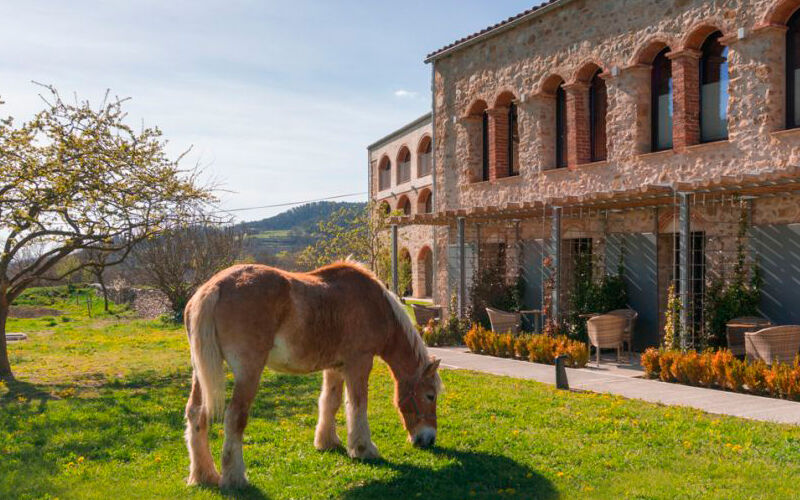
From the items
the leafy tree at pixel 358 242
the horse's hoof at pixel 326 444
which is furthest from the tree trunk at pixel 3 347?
the leafy tree at pixel 358 242

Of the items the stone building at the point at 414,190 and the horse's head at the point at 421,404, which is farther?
the stone building at the point at 414,190

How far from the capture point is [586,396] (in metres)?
8.55

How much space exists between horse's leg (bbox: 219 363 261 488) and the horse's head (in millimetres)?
1615

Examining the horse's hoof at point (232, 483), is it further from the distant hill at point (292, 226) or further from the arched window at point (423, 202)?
the distant hill at point (292, 226)

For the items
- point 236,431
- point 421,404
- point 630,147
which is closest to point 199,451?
point 236,431

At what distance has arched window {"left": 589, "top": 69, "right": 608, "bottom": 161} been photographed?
1429cm

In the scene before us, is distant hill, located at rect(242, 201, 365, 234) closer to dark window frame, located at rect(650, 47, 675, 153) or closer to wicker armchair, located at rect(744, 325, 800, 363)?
dark window frame, located at rect(650, 47, 675, 153)

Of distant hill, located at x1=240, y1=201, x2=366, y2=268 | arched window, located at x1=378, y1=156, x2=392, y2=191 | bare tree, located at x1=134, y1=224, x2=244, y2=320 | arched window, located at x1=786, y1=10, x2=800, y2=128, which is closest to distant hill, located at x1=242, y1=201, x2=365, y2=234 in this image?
A: distant hill, located at x1=240, y1=201, x2=366, y2=268

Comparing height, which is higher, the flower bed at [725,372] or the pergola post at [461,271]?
the pergola post at [461,271]

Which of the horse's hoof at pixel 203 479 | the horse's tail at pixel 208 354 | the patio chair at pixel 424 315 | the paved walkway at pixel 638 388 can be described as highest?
the horse's tail at pixel 208 354

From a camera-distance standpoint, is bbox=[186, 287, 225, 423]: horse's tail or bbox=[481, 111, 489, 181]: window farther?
bbox=[481, 111, 489, 181]: window

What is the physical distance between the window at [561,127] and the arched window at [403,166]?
21.9 metres

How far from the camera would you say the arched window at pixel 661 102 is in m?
12.9

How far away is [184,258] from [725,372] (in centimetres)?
2156
